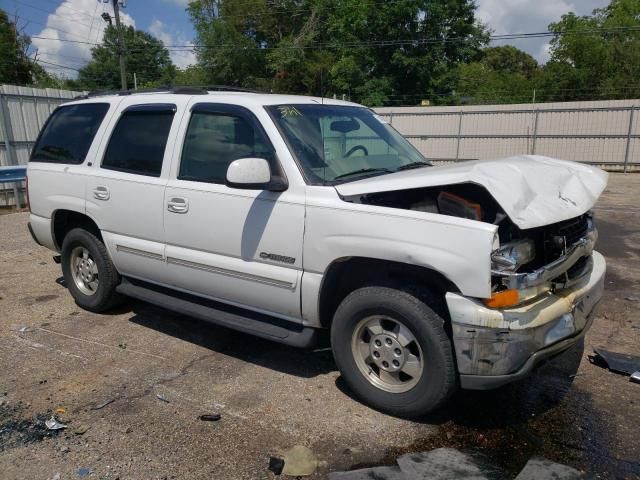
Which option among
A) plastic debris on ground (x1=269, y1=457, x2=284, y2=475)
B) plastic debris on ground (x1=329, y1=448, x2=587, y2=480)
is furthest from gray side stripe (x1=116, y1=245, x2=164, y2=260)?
plastic debris on ground (x1=329, y1=448, x2=587, y2=480)

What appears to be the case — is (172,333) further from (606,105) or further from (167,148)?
(606,105)

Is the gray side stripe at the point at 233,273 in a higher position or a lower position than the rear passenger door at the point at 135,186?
lower

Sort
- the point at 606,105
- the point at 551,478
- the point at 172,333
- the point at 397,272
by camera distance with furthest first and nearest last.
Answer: the point at 606,105, the point at 172,333, the point at 397,272, the point at 551,478

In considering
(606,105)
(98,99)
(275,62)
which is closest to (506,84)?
(275,62)

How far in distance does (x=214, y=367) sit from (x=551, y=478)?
250 centimetres

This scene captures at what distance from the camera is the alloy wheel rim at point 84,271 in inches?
213

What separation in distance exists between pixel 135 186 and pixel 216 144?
892 millimetres

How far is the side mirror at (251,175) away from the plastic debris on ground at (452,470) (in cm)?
183

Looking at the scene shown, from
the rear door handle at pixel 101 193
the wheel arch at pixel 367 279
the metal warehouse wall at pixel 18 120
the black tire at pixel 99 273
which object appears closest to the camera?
the wheel arch at pixel 367 279

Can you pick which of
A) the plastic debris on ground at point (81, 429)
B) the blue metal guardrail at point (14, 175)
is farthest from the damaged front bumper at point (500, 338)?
the blue metal guardrail at point (14, 175)

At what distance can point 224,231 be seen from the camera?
13.3 feet

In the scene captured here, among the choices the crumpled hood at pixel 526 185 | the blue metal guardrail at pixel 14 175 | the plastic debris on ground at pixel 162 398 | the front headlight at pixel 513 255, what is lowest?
the plastic debris on ground at pixel 162 398

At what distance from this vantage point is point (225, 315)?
4.22 m

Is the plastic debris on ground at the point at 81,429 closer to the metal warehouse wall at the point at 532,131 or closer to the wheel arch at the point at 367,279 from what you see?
the wheel arch at the point at 367,279
